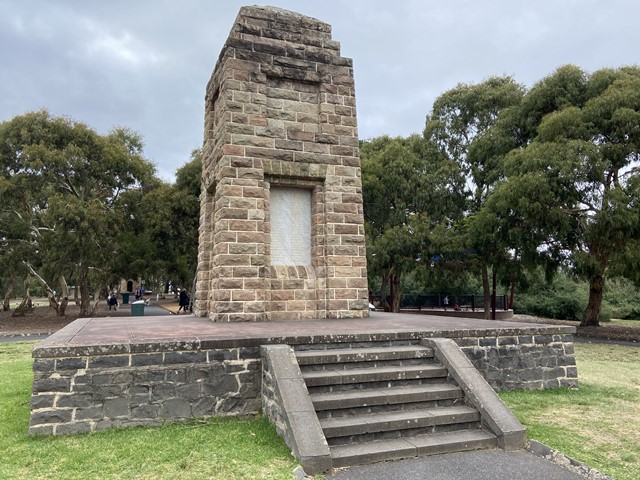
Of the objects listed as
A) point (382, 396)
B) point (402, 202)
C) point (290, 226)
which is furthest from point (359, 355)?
point (402, 202)

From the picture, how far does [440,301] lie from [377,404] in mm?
27860

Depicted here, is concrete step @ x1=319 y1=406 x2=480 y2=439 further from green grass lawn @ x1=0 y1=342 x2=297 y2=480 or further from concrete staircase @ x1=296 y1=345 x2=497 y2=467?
green grass lawn @ x1=0 y1=342 x2=297 y2=480

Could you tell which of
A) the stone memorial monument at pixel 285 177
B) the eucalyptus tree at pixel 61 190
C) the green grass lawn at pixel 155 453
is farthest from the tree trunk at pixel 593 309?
the eucalyptus tree at pixel 61 190

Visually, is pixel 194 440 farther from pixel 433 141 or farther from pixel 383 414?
pixel 433 141

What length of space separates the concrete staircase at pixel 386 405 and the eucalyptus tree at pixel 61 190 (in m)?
17.7

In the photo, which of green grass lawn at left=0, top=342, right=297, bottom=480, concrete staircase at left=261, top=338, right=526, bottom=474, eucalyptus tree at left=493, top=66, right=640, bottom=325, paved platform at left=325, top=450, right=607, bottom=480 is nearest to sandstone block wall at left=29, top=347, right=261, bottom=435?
green grass lawn at left=0, top=342, right=297, bottom=480

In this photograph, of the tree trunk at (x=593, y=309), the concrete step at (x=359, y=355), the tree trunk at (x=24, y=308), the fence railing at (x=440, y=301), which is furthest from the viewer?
the fence railing at (x=440, y=301)

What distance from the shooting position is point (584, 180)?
15805mm

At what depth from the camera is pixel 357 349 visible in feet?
19.0

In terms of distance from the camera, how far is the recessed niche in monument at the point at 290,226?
8.79 m

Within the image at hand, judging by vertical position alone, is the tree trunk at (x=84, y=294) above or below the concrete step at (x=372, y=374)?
above

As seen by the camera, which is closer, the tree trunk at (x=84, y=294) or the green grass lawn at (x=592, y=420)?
the green grass lawn at (x=592, y=420)

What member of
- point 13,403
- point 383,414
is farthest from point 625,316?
point 13,403

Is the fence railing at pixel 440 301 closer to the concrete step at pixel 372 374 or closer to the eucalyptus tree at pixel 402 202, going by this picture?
the eucalyptus tree at pixel 402 202
